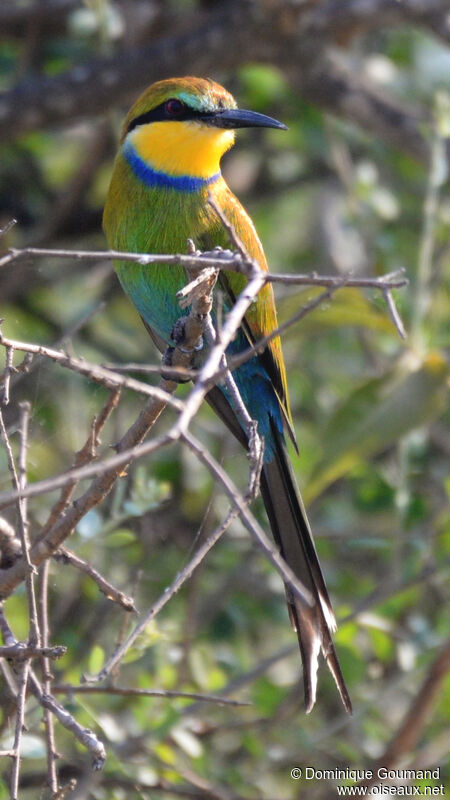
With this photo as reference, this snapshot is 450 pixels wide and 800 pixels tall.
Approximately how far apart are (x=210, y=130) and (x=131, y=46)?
1.17 metres

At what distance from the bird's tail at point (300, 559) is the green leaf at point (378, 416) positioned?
25 centimetres

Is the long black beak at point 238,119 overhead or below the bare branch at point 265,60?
below

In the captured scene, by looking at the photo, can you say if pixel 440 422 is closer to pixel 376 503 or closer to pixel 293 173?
pixel 376 503

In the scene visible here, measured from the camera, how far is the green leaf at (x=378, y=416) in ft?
9.23

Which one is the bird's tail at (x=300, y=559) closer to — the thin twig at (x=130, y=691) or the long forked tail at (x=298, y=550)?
the long forked tail at (x=298, y=550)

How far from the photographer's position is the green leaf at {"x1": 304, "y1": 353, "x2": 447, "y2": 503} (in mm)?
2814

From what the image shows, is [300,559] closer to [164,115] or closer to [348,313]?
[348,313]

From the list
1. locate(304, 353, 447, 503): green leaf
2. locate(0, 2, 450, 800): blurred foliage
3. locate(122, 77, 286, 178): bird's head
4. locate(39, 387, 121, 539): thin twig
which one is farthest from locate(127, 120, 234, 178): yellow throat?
locate(39, 387, 121, 539): thin twig

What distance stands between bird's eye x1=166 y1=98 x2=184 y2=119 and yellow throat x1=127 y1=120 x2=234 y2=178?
0.02 metres

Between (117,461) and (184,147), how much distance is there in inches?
66.7

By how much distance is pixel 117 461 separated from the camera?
3.75ft

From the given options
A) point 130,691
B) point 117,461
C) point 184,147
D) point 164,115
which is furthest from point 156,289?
point 117,461

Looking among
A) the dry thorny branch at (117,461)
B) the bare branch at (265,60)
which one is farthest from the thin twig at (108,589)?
the bare branch at (265,60)

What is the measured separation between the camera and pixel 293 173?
4.39m
